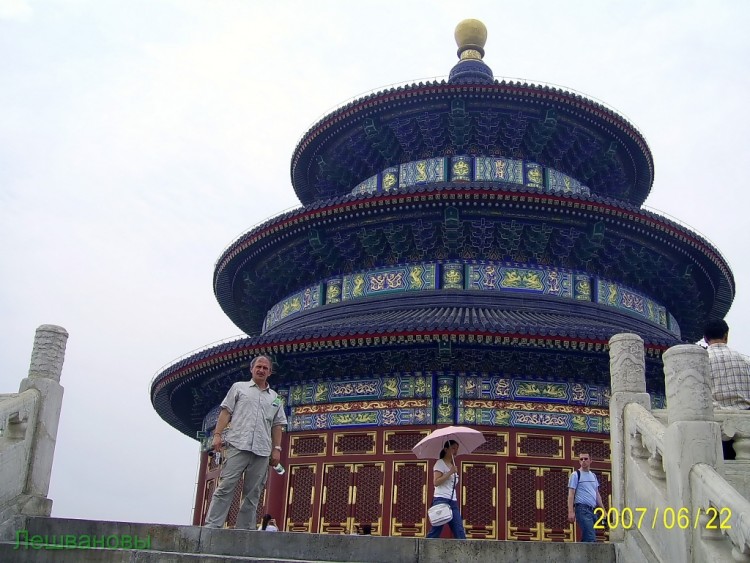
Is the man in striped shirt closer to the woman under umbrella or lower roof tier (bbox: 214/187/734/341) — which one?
the woman under umbrella

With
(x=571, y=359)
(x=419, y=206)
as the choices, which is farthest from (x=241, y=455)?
(x=419, y=206)

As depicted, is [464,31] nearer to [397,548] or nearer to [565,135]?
[565,135]

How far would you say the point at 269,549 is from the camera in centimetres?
830

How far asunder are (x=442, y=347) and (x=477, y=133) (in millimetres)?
8356

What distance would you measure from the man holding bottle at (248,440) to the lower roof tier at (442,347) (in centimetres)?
702

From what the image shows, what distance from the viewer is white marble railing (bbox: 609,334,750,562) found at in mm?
6828

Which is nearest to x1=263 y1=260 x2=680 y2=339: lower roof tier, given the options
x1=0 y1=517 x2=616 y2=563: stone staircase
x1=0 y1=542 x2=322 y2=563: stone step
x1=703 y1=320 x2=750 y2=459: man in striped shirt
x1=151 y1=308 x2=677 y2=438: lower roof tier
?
x1=151 y1=308 x2=677 y2=438: lower roof tier

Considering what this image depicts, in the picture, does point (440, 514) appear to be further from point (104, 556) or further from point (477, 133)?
point (477, 133)

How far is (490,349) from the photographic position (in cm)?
1720

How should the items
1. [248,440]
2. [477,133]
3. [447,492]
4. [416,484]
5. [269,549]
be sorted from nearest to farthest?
1. [269,549]
2. [248,440]
3. [447,492]
4. [416,484]
5. [477,133]

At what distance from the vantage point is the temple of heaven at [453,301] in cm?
1677

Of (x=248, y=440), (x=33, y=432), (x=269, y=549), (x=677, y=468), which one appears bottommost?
(x=269, y=549)

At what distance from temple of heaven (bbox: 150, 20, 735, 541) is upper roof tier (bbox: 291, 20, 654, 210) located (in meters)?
0.05
